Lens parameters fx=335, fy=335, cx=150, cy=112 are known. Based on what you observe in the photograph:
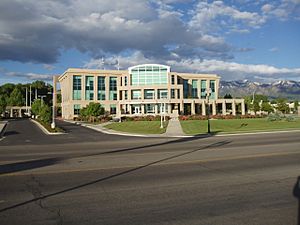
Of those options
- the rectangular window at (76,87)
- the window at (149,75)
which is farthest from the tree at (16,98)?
the window at (149,75)

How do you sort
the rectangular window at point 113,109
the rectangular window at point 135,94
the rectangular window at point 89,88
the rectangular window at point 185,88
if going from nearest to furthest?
the rectangular window at point 135,94
the rectangular window at point 89,88
the rectangular window at point 113,109
the rectangular window at point 185,88

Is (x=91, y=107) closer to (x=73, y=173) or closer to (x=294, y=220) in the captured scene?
(x=73, y=173)

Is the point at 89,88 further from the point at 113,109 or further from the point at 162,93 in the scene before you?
the point at 162,93

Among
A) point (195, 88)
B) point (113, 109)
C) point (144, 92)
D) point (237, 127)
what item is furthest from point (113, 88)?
point (237, 127)

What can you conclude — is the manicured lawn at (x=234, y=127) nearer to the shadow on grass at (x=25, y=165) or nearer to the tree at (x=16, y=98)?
the shadow on grass at (x=25, y=165)

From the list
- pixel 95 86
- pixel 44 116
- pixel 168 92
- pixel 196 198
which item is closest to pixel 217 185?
pixel 196 198

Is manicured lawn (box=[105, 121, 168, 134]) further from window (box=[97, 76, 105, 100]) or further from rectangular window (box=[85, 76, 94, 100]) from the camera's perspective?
window (box=[97, 76, 105, 100])

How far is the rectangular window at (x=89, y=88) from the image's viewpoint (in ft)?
306

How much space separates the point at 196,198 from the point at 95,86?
Result: 87610 millimetres

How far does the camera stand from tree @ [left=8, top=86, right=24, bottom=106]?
427 feet

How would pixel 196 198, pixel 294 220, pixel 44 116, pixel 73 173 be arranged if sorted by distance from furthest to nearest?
1. pixel 44 116
2. pixel 73 173
3. pixel 196 198
4. pixel 294 220

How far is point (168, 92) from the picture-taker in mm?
79688

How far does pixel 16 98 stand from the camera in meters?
132

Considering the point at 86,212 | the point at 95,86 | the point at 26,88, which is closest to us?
the point at 86,212
